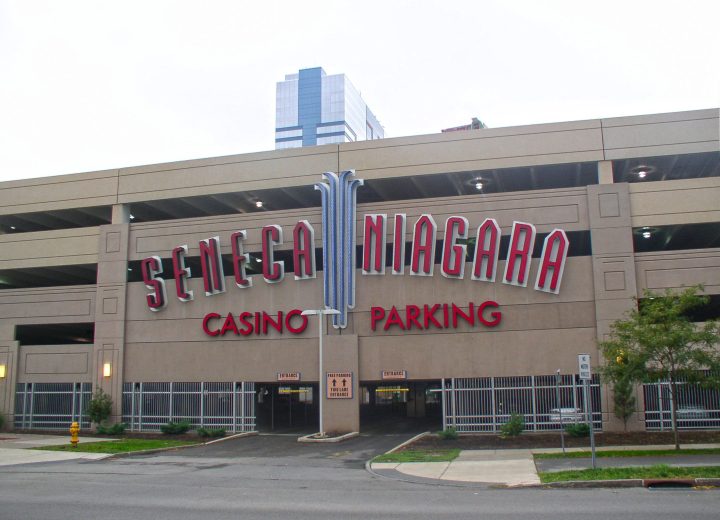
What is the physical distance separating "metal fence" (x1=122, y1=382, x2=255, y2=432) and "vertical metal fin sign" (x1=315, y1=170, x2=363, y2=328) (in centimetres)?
607

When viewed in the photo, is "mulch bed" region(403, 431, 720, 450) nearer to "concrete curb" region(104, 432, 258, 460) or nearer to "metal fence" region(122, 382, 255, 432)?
"concrete curb" region(104, 432, 258, 460)

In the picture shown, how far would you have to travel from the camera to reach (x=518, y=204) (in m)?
33.7

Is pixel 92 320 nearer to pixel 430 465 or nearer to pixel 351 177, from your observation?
pixel 351 177

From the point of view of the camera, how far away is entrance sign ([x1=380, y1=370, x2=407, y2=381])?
34031 mm

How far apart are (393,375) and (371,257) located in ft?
18.0

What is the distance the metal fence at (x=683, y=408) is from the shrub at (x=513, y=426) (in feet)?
17.6

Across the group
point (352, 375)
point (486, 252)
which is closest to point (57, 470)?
point (352, 375)

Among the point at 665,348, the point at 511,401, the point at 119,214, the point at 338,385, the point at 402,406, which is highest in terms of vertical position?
the point at 119,214

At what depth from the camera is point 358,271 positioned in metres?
35.1

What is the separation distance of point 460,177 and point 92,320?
20405mm

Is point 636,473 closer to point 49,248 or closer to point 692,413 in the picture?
point 692,413

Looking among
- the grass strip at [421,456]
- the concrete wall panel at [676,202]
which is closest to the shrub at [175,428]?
the grass strip at [421,456]

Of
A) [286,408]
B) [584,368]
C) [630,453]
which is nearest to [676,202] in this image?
[630,453]

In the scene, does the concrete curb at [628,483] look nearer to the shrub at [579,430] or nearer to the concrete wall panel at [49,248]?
the shrub at [579,430]
